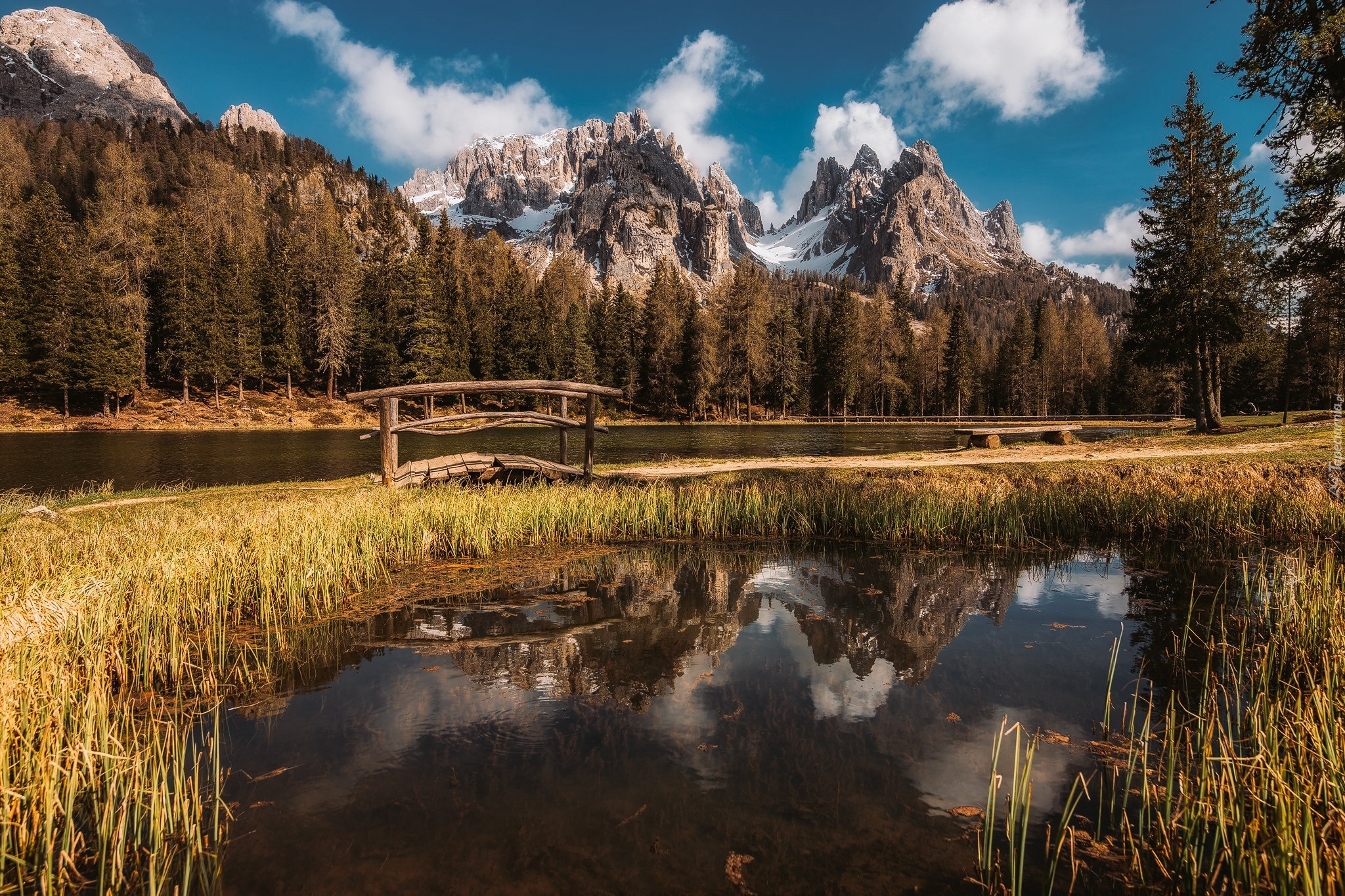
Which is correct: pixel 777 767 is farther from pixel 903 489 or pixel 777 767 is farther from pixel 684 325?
pixel 684 325

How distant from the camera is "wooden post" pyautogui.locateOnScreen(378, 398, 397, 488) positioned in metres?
13.2

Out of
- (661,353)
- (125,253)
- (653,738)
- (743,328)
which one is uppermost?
(125,253)

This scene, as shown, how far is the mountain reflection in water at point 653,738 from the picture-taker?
9.84 feet

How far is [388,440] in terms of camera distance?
13.4 m

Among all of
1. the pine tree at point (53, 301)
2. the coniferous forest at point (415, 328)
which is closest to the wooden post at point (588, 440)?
the coniferous forest at point (415, 328)

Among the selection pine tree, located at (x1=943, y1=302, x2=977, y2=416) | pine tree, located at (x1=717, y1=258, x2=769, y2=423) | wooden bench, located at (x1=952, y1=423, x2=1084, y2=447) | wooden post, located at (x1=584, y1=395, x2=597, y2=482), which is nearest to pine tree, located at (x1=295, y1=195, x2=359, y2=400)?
pine tree, located at (x1=717, y1=258, x2=769, y2=423)

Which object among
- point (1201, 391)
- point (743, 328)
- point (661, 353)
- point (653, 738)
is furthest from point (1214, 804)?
point (661, 353)

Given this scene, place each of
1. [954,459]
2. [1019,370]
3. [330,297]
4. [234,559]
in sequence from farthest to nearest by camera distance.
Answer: [1019,370], [330,297], [954,459], [234,559]

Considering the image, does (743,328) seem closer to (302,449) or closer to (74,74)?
(302,449)

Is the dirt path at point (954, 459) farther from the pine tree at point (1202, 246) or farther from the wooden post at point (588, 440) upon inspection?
the pine tree at point (1202, 246)

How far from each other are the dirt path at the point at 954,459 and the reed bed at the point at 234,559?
290 centimetres

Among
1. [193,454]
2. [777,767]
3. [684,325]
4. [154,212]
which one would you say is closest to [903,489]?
[777,767]

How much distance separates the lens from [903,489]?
39.5 feet

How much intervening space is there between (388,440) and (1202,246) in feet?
118
